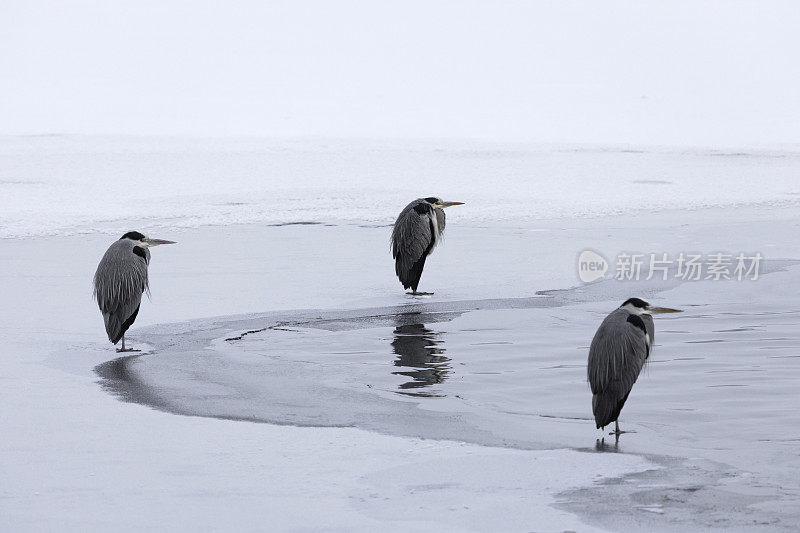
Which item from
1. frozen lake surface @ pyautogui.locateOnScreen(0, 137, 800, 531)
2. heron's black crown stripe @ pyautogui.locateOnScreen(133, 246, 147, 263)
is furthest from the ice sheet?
heron's black crown stripe @ pyautogui.locateOnScreen(133, 246, 147, 263)

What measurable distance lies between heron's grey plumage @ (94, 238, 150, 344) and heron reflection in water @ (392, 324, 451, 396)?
7.48ft

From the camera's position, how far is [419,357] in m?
9.33

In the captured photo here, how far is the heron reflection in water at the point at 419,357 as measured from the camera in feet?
27.5

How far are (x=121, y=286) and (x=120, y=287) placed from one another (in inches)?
0.7

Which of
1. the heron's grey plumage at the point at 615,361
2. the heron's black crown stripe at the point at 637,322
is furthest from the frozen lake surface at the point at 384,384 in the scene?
the heron's black crown stripe at the point at 637,322

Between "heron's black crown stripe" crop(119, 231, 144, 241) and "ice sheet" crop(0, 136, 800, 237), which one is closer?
"heron's black crown stripe" crop(119, 231, 144, 241)

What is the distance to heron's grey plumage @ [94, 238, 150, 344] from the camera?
9.57 meters

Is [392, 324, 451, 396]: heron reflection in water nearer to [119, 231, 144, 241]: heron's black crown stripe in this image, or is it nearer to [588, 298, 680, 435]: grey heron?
[588, 298, 680, 435]: grey heron

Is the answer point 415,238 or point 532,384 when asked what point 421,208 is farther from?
point 532,384

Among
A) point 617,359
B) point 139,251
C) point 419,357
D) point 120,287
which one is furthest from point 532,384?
point 139,251

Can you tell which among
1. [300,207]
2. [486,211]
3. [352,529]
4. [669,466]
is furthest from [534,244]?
[352,529]

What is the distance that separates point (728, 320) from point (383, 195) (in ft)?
44.8

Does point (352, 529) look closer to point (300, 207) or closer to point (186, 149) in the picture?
point (300, 207)

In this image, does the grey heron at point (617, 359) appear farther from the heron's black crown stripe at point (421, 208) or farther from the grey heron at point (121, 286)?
the heron's black crown stripe at point (421, 208)
